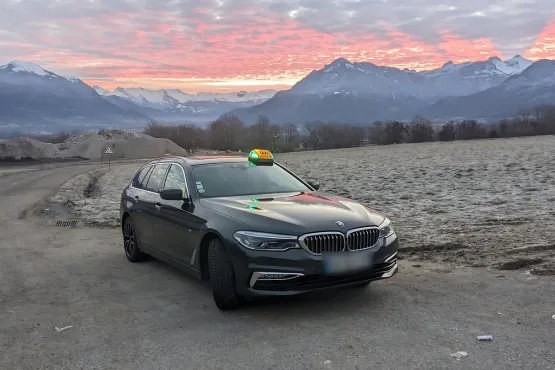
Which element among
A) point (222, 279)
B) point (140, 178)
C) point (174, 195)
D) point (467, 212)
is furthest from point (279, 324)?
point (467, 212)

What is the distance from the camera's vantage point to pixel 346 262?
4883 mm

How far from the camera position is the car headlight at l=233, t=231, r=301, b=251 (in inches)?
189

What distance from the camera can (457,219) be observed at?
31.3 feet

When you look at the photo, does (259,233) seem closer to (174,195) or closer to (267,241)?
(267,241)

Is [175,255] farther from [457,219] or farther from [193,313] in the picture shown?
[457,219]

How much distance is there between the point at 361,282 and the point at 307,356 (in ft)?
4.01

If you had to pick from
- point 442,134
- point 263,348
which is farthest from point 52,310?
point 442,134

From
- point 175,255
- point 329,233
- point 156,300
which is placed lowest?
point 156,300

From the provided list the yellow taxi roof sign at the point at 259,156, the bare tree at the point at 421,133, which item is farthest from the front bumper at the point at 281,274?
the bare tree at the point at 421,133

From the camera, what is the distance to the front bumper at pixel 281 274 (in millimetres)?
4766

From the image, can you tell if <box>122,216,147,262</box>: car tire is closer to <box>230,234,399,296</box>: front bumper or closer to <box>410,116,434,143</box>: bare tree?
<box>230,234,399,296</box>: front bumper

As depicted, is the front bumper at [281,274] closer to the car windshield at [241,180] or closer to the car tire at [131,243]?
the car windshield at [241,180]

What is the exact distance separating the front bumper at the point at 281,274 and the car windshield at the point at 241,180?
1284 millimetres

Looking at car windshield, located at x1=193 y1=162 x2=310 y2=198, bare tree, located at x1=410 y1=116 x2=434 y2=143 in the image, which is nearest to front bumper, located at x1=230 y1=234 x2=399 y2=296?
car windshield, located at x1=193 y1=162 x2=310 y2=198
